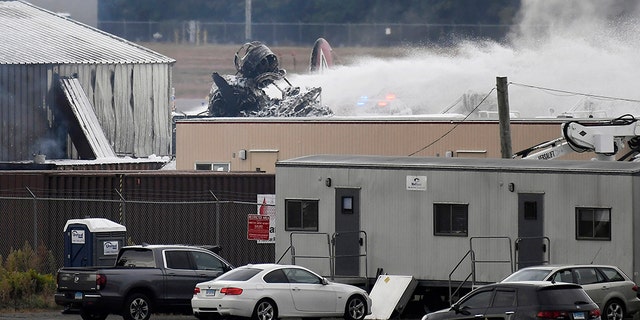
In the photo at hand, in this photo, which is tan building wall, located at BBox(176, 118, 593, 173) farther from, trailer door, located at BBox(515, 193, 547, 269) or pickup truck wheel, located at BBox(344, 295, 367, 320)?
pickup truck wheel, located at BBox(344, 295, 367, 320)

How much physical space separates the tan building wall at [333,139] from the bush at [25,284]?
9928mm

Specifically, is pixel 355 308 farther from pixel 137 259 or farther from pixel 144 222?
pixel 144 222

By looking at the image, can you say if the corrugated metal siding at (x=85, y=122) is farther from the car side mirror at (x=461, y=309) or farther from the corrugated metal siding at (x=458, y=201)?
the car side mirror at (x=461, y=309)

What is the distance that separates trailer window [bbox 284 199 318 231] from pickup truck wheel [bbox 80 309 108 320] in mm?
5402

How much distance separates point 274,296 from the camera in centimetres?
2661

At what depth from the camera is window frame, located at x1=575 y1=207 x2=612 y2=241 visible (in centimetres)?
2853

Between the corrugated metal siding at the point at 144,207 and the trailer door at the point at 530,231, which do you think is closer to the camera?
the trailer door at the point at 530,231

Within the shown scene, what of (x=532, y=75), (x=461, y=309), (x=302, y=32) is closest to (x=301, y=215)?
(x=461, y=309)

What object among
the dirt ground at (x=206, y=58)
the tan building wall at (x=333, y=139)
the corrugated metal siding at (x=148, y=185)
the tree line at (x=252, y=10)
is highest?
the tree line at (x=252, y=10)

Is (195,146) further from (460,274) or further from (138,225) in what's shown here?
(460,274)

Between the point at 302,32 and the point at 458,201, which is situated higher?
the point at 302,32

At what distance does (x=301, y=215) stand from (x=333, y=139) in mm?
13891

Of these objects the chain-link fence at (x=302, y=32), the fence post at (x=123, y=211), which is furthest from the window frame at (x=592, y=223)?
the chain-link fence at (x=302, y=32)

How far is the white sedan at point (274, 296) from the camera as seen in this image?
26.2 metres
